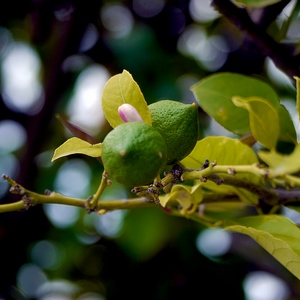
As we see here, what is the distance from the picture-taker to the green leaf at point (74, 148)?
0.52m

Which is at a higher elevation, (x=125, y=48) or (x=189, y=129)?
(x=189, y=129)

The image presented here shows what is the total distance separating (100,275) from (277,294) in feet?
1.92

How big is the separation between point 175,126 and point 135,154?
72 mm

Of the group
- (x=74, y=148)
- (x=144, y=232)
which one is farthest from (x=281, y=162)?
(x=144, y=232)

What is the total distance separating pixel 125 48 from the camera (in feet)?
4.85

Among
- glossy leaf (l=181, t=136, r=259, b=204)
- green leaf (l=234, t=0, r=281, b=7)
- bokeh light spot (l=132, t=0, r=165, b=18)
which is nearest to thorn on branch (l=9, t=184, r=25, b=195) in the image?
glossy leaf (l=181, t=136, r=259, b=204)

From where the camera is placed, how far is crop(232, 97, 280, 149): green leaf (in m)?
0.52

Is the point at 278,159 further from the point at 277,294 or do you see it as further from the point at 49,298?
the point at 49,298

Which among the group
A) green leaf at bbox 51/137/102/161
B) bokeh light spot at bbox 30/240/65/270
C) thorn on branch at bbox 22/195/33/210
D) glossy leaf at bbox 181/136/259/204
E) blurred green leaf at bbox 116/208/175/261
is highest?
green leaf at bbox 51/137/102/161

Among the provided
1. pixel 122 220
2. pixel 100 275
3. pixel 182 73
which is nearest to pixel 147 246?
pixel 122 220

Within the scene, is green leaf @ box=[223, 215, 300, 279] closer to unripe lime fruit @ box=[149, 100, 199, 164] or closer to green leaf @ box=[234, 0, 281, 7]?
unripe lime fruit @ box=[149, 100, 199, 164]

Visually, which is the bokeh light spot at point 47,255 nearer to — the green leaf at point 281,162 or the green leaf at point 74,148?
the green leaf at point 74,148

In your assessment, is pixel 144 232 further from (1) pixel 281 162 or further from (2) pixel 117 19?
(1) pixel 281 162

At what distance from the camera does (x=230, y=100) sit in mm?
749
